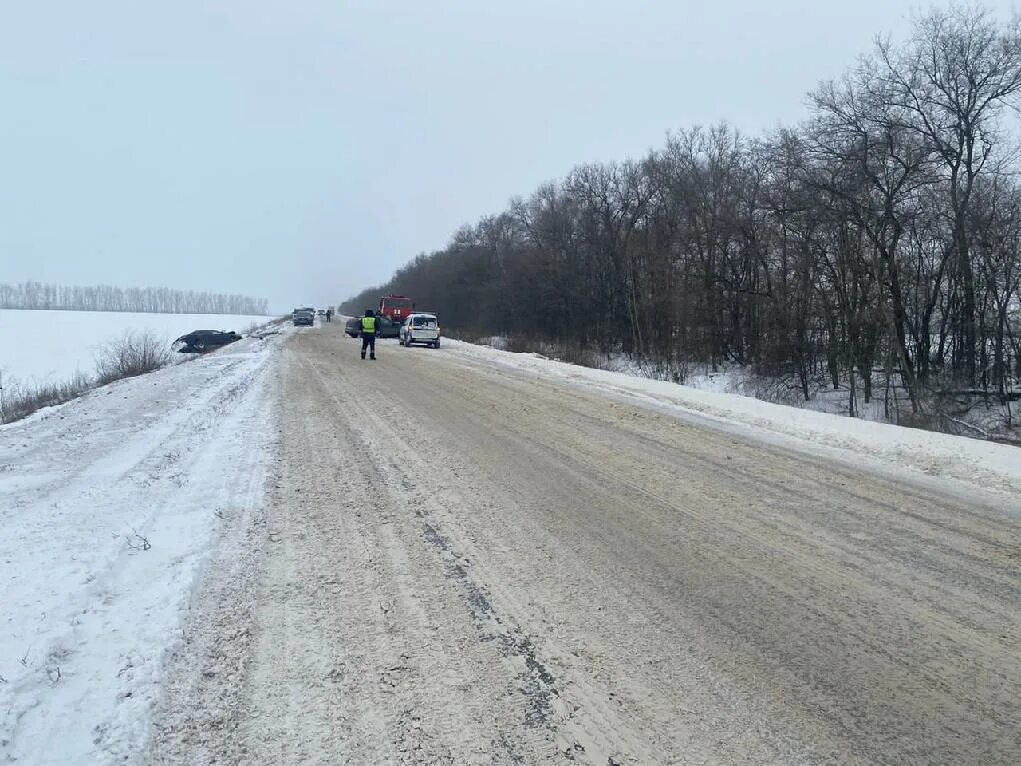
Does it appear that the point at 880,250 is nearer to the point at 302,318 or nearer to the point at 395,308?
the point at 395,308

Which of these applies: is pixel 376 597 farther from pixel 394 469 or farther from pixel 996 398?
pixel 996 398

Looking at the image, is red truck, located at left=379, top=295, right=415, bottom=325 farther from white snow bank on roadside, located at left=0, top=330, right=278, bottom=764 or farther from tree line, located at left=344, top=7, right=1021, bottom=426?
white snow bank on roadside, located at left=0, top=330, right=278, bottom=764

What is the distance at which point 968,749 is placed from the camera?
9.78ft

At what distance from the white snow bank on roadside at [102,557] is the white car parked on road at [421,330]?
22960mm

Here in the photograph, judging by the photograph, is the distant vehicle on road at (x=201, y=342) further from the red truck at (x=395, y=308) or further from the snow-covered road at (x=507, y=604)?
the snow-covered road at (x=507, y=604)

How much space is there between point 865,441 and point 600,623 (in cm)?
740

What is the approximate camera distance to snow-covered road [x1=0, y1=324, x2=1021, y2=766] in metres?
3.07

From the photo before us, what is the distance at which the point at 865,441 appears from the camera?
9.84 metres

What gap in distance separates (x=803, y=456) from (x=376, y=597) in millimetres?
6727

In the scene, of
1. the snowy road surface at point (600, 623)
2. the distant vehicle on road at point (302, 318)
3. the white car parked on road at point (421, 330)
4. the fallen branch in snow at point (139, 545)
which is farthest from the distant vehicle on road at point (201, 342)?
the fallen branch in snow at point (139, 545)

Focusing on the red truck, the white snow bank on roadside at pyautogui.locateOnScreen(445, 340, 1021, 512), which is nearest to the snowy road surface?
the white snow bank on roadside at pyautogui.locateOnScreen(445, 340, 1021, 512)

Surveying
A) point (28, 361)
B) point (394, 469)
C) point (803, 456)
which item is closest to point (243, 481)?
point (394, 469)

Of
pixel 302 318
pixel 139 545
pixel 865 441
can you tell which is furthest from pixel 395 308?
pixel 139 545

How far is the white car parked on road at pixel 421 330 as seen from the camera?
3422 cm
